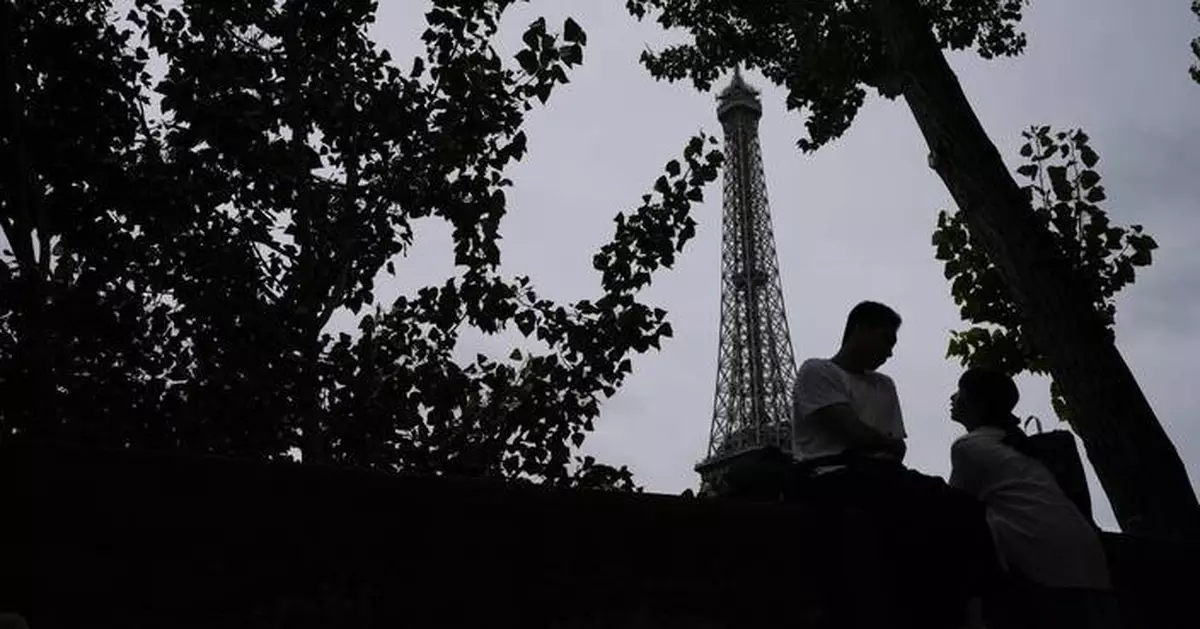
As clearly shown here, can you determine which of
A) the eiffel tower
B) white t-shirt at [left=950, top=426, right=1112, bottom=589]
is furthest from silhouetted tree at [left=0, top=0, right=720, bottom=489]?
the eiffel tower

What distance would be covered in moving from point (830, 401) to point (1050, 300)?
379cm

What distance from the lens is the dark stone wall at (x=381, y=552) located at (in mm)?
2852

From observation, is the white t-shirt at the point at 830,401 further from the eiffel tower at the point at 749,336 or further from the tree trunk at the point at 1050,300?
the eiffel tower at the point at 749,336

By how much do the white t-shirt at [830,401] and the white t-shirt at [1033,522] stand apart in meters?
0.35

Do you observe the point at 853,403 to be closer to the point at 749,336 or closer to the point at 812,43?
the point at 812,43

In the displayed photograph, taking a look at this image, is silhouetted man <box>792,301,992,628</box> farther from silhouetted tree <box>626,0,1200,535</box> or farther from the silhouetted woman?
silhouetted tree <box>626,0,1200,535</box>

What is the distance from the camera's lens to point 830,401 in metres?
4.08

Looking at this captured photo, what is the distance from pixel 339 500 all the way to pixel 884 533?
6.41ft

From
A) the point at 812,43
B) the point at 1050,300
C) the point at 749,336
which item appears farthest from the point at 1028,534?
the point at 749,336

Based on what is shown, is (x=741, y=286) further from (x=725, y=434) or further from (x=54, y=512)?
(x=54, y=512)

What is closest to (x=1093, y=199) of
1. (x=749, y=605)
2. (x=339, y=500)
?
(x=749, y=605)

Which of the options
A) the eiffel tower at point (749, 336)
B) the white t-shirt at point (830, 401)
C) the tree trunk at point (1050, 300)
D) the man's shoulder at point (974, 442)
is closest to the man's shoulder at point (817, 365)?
the white t-shirt at point (830, 401)

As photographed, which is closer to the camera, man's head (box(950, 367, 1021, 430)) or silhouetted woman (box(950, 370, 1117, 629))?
silhouetted woman (box(950, 370, 1117, 629))

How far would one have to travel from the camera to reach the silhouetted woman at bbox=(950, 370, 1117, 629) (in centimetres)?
407
